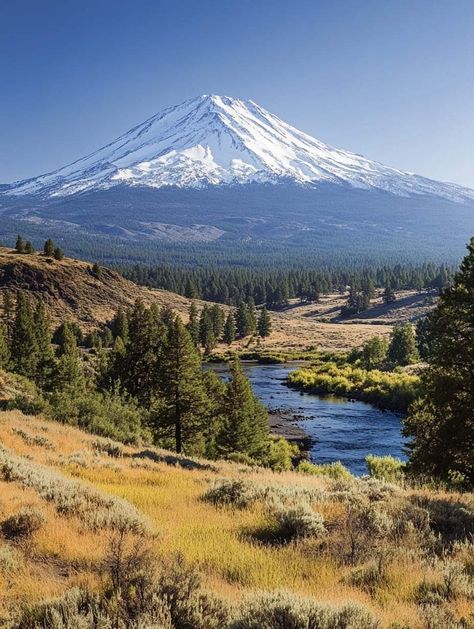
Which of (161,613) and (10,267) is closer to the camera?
(161,613)

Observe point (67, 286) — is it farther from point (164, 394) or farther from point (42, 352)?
point (164, 394)

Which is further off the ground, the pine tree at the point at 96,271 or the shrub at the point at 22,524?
the pine tree at the point at 96,271

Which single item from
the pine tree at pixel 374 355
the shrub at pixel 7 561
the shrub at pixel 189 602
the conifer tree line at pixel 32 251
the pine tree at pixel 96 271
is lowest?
the pine tree at pixel 374 355

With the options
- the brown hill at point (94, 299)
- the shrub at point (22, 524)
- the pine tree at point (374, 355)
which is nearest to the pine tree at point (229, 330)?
the brown hill at point (94, 299)

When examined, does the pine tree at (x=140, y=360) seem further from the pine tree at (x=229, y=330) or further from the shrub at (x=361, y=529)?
the pine tree at (x=229, y=330)

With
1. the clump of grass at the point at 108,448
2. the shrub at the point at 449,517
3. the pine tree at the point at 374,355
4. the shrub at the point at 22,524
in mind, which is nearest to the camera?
the shrub at the point at 22,524

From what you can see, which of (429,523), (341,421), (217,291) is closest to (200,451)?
(341,421)

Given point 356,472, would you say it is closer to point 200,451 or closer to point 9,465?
point 200,451

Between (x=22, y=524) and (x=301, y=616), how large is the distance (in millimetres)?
5267

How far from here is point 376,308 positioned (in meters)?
167

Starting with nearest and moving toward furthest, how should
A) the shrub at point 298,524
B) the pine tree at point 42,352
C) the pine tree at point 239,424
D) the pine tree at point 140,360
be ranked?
the shrub at point 298,524, the pine tree at point 239,424, the pine tree at point 140,360, the pine tree at point 42,352

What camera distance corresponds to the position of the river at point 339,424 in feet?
148

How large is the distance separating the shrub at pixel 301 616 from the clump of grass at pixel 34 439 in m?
13.4

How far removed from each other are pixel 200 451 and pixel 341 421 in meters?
23.6
